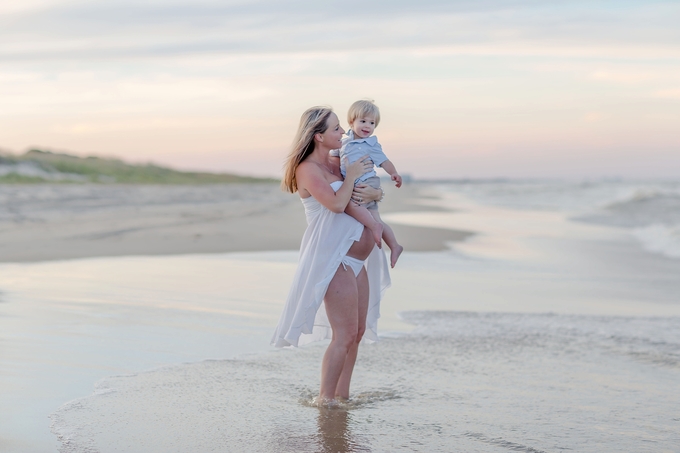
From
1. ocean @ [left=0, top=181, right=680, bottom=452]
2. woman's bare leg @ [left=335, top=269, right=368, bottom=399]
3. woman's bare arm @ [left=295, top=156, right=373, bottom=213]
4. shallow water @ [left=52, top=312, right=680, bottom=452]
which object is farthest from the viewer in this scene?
woman's bare leg @ [left=335, top=269, right=368, bottom=399]

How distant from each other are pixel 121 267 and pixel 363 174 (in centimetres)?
654

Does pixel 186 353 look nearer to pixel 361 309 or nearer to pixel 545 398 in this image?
pixel 361 309

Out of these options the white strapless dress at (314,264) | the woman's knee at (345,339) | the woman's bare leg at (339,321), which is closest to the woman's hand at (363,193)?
the white strapless dress at (314,264)

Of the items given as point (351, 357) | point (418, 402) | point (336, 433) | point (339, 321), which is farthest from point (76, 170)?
point (336, 433)

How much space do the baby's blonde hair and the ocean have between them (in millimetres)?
1774

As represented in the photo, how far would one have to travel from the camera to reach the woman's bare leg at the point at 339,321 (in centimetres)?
444

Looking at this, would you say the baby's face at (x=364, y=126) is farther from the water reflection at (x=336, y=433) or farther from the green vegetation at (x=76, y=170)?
the green vegetation at (x=76, y=170)

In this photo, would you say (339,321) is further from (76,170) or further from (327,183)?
(76,170)

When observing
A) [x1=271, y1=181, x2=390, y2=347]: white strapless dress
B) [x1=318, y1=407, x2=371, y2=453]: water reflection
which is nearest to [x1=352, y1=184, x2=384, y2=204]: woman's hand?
[x1=271, y1=181, x2=390, y2=347]: white strapless dress

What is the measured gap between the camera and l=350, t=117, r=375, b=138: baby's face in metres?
4.39

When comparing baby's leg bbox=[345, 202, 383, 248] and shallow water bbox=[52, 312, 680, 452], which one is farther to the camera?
baby's leg bbox=[345, 202, 383, 248]

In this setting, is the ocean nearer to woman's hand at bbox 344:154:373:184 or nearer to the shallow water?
the shallow water

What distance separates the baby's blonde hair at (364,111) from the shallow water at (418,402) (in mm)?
1771

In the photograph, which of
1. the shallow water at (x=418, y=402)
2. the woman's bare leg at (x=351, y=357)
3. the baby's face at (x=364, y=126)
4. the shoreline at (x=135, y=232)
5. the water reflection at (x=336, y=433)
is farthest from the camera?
the shoreline at (x=135, y=232)
